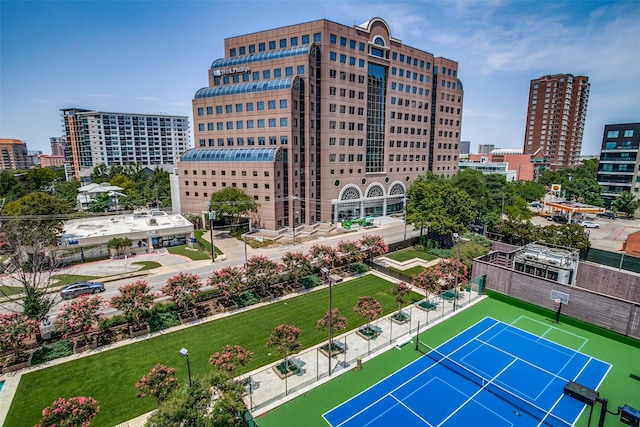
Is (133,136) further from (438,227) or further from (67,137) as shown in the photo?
(438,227)

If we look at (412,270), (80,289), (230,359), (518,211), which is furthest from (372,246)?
(518,211)

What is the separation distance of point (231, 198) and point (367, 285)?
29347 millimetres

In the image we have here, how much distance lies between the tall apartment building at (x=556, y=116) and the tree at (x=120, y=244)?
156665 millimetres

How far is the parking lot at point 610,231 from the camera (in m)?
55.2

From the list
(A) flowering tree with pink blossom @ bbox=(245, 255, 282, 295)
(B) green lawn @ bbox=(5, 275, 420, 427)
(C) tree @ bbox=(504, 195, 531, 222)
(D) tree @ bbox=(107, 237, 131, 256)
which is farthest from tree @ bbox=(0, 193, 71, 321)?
(C) tree @ bbox=(504, 195, 531, 222)

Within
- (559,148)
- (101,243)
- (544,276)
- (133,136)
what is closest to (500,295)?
(544,276)

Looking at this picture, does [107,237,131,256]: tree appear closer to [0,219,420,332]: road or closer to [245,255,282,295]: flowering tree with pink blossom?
[0,219,420,332]: road

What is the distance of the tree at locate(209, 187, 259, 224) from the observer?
183 feet

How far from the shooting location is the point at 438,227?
1871 inches

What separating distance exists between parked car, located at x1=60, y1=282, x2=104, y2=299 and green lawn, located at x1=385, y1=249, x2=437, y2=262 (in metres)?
35.5

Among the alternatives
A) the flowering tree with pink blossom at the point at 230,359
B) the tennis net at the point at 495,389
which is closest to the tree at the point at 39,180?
the flowering tree with pink blossom at the point at 230,359

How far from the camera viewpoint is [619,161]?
275ft

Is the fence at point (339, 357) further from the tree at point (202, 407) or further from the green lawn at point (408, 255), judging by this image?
the green lawn at point (408, 255)

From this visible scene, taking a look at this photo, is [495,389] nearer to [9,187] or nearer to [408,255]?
[408,255]
